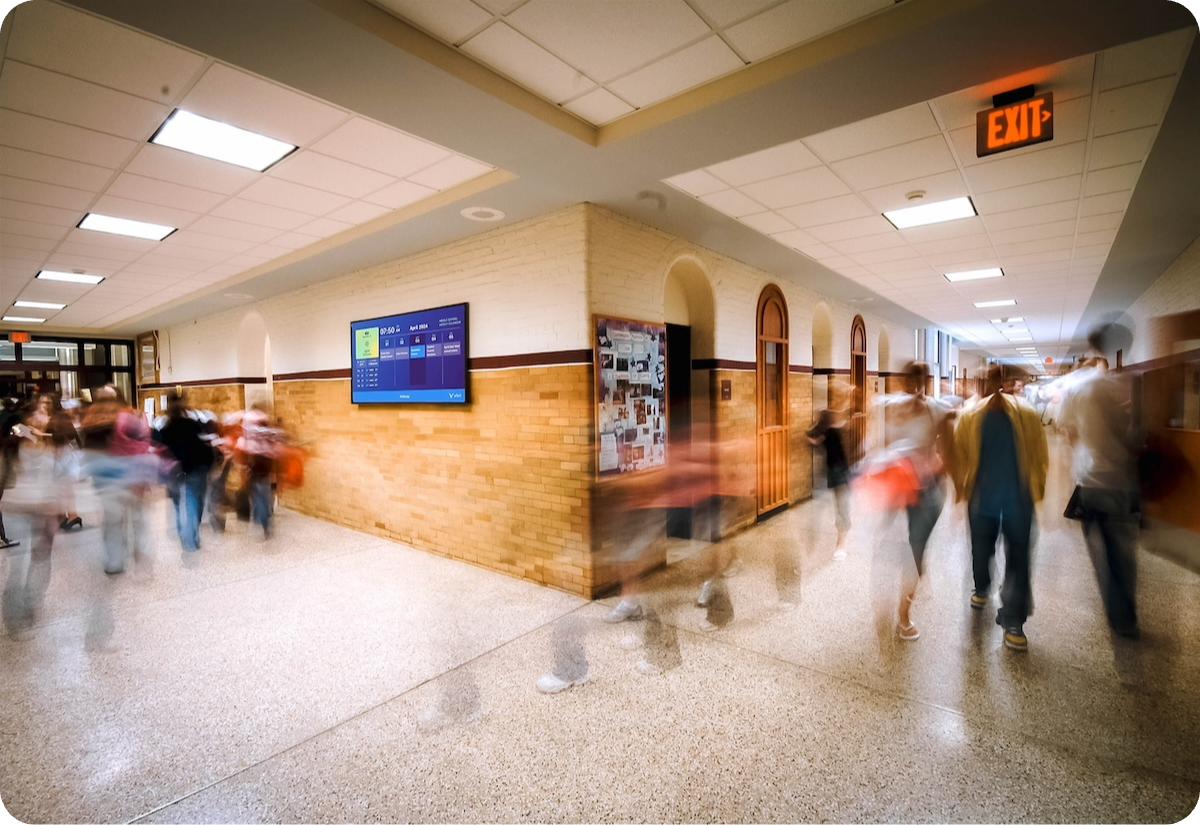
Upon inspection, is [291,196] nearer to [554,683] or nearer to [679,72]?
[679,72]

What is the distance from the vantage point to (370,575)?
4922mm

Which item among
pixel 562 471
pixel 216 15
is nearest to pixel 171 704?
pixel 562 471

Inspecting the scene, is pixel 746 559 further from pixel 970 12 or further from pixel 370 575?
pixel 970 12

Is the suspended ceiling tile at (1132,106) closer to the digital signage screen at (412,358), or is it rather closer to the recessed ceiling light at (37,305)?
the digital signage screen at (412,358)

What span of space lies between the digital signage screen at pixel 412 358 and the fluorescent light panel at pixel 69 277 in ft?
12.5

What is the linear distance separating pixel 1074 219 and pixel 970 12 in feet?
12.9

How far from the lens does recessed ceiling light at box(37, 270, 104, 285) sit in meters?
6.74

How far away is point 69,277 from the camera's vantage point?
698 centimetres

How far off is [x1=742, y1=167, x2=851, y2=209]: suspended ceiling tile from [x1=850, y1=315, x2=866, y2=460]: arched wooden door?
6.06 meters

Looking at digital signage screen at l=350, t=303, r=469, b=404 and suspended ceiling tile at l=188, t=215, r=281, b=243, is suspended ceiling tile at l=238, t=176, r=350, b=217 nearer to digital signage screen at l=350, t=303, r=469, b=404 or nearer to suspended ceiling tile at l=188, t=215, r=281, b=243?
suspended ceiling tile at l=188, t=215, r=281, b=243

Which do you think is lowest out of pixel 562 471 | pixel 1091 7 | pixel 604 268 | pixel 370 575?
pixel 370 575

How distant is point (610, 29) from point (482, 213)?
2323mm

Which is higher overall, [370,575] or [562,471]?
[562,471]

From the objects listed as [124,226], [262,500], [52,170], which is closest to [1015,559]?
[52,170]
